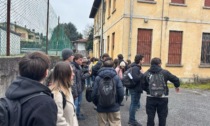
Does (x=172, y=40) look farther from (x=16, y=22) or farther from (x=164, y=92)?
(x=16, y=22)

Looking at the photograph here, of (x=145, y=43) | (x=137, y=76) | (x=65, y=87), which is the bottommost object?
(x=137, y=76)

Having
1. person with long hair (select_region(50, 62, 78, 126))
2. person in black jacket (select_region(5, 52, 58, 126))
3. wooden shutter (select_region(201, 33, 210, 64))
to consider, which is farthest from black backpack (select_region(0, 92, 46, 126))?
wooden shutter (select_region(201, 33, 210, 64))

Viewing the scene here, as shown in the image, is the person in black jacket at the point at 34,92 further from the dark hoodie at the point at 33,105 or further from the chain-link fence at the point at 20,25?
the chain-link fence at the point at 20,25

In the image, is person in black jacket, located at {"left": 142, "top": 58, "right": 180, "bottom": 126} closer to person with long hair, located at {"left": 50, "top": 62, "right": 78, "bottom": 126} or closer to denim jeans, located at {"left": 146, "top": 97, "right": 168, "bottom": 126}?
denim jeans, located at {"left": 146, "top": 97, "right": 168, "bottom": 126}

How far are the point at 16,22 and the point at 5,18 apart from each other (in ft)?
1.76

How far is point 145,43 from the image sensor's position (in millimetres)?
13867

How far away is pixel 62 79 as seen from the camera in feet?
8.97

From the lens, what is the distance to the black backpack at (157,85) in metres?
4.79

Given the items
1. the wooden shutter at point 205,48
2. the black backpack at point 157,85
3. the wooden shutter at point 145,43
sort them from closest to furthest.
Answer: the black backpack at point 157,85 < the wooden shutter at point 145,43 < the wooden shutter at point 205,48

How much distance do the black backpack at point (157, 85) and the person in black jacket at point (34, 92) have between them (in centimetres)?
334

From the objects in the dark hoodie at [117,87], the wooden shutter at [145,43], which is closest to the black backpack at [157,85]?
the dark hoodie at [117,87]

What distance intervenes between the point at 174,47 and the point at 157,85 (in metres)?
10.2

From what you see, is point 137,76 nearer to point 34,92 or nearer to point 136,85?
point 136,85

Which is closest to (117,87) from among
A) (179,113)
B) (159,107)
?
(159,107)
